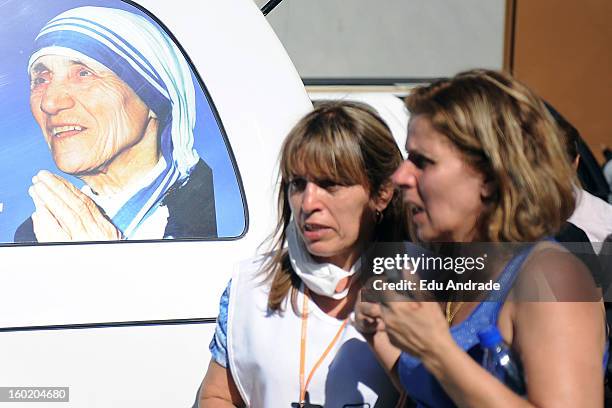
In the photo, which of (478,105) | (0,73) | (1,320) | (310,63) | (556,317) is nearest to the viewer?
(556,317)

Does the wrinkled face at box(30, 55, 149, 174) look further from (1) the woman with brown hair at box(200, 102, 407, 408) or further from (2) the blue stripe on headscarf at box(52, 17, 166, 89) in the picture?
(1) the woman with brown hair at box(200, 102, 407, 408)

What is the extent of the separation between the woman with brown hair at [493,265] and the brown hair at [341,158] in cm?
26

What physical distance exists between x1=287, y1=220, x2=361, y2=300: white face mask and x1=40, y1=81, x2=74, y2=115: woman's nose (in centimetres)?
75

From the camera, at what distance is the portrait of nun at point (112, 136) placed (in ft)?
7.58

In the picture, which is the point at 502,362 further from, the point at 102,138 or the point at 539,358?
the point at 102,138

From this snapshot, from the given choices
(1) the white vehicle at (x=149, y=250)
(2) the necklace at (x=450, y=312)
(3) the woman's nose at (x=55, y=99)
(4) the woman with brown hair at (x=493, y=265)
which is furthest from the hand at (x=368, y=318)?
(3) the woman's nose at (x=55, y=99)

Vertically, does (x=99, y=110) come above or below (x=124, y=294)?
above

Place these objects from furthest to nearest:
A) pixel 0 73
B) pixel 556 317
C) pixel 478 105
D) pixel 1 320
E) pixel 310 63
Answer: pixel 310 63, pixel 0 73, pixel 1 320, pixel 478 105, pixel 556 317

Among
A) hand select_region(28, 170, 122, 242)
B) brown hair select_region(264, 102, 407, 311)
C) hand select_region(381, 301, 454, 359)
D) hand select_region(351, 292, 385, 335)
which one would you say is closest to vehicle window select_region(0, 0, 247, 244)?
hand select_region(28, 170, 122, 242)

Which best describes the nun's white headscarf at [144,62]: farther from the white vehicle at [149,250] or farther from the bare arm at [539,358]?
the bare arm at [539,358]

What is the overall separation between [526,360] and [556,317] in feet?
0.28

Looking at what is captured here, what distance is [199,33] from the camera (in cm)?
248

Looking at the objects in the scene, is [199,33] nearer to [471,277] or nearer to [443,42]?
[471,277]

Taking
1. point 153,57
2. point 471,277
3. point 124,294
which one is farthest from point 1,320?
point 471,277
